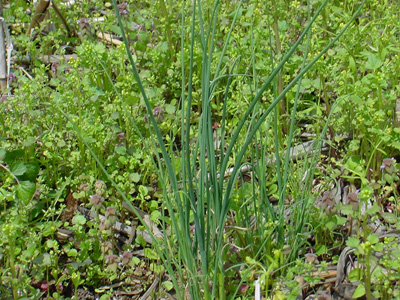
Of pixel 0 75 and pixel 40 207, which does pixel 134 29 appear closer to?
pixel 0 75

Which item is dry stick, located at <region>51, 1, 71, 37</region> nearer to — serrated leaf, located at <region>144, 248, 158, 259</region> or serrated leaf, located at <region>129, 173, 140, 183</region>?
serrated leaf, located at <region>129, 173, 140, 183</region>

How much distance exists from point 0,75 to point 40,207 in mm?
1216

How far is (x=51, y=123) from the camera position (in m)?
2.71

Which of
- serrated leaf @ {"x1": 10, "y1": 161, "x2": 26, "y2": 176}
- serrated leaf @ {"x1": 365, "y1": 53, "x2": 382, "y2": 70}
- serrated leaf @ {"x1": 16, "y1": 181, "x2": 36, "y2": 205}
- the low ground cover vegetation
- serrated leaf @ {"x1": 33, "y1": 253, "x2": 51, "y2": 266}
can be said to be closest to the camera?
the low ground cover vegetation

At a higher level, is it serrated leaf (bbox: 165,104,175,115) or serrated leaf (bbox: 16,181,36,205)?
serrated leaf (bbox: 165,104,175,115)

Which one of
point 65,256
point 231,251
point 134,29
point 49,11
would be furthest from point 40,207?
point 49,11

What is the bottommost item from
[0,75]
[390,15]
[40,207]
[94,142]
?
[40,207]

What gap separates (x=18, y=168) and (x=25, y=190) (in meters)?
0.15

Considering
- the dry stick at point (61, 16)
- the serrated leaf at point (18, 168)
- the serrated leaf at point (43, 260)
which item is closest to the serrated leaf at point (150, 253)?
the serrated leaf at point (43, 260)

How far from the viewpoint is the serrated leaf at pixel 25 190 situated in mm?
2186

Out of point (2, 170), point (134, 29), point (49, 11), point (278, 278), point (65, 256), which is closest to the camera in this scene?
point (278, 278)

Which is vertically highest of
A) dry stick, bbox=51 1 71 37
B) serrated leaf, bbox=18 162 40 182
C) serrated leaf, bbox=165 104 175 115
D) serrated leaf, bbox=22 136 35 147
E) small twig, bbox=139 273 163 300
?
dry stick, bbox=51 1 71 37

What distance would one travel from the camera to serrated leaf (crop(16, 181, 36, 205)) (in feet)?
7.17

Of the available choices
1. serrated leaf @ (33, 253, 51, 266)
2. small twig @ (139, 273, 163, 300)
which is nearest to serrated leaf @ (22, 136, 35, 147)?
serrated leaf @ (33, 253, 51, 266)
